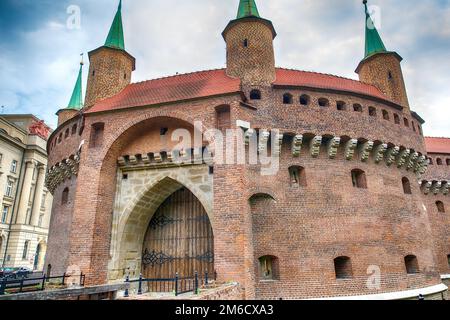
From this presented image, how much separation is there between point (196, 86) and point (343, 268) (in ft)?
30.7

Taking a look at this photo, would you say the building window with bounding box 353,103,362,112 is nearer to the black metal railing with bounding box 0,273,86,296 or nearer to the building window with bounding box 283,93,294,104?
the building window with bounding box 283,93,294,104

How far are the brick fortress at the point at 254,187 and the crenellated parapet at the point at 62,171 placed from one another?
0.14 meters

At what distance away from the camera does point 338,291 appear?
11.5m

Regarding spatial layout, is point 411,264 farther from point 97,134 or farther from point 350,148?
point 97,134

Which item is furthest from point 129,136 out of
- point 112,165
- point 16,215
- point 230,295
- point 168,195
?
point 16,215

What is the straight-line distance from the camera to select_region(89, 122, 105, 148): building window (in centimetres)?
1323

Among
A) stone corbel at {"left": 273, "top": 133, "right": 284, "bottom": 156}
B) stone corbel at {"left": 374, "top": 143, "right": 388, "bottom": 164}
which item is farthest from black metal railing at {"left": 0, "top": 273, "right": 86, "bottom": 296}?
stone corbel at {"left": 374, "top": 143, "right": 388, "bottom": 164}

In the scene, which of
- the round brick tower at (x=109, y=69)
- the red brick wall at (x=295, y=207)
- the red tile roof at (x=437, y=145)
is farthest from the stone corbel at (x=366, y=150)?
the round brick tower at (x=109, y=69)

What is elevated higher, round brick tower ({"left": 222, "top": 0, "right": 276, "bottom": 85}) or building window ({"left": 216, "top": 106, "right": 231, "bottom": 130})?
round brick tower ({"left": 222, "top": 0, "right": 276, "bottom": 85})

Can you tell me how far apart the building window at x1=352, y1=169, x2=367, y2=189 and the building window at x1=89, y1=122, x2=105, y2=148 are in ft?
35.8

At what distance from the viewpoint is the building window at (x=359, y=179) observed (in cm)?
1354

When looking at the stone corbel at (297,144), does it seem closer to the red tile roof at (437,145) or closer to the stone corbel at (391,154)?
the stone corbel at (391,154)

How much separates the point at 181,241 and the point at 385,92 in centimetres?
1300
